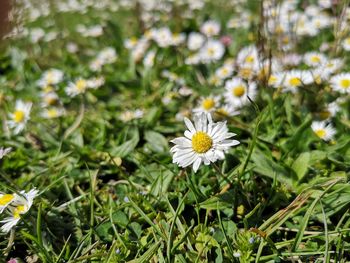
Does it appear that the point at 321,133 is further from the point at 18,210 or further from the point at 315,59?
the point at 18,210

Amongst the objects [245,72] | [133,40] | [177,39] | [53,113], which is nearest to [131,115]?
[53,113]

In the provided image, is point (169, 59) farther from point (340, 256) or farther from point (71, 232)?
point (340, 256)

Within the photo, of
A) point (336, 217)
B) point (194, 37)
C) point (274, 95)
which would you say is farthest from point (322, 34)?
point (336, 217)

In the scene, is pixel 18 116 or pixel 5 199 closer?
pixel 5 199

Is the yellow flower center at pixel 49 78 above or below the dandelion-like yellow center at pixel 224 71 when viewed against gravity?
above

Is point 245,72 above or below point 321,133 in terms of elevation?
above

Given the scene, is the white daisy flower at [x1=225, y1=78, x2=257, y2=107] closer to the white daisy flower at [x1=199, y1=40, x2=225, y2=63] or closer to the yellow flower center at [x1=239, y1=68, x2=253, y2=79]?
the yellow flower center at [x1=239, y1=68, x2=253, y2=79]

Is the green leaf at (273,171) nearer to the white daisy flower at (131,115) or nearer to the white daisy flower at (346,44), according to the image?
the white daisy flower at (131,115)

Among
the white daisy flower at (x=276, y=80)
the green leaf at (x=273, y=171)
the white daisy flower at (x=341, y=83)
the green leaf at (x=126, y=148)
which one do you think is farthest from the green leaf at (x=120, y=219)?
the white daisy flower at (x=341, y=83)
